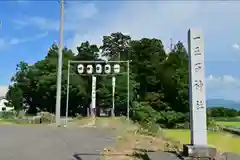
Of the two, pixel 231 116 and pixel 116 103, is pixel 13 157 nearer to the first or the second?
pixel 116 103

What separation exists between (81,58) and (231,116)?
83.1ft

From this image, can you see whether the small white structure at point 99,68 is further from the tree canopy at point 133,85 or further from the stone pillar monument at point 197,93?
the stone pillar monument at point 197,93

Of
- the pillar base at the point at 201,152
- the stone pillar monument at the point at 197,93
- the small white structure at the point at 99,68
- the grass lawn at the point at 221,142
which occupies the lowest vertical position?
the grass lawn at the point at 221,142

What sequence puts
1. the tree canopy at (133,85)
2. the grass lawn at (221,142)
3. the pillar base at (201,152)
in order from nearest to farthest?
1. the pillar base at (201,152)
2. the grass lawn at (221,142)
3. the tree canopy at (133,85)

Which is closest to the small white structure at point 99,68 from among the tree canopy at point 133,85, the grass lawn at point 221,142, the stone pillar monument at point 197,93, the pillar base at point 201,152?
the grass lawn at point 221,142

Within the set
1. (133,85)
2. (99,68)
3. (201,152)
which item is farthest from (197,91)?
(133,85)

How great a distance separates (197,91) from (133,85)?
127 ft

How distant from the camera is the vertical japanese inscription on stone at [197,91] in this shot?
7.60 m

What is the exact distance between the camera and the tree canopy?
145 feet

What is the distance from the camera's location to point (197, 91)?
764 centimetres

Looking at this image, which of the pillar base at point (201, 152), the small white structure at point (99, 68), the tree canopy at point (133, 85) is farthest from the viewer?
the tree canopy at point (133, 85)

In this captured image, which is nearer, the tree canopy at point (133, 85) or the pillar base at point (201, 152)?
the pillar base at point (201, 152)

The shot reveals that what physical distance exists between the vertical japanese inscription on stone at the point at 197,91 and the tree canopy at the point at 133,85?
32.2 meters

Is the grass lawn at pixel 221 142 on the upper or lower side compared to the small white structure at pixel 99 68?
lower
